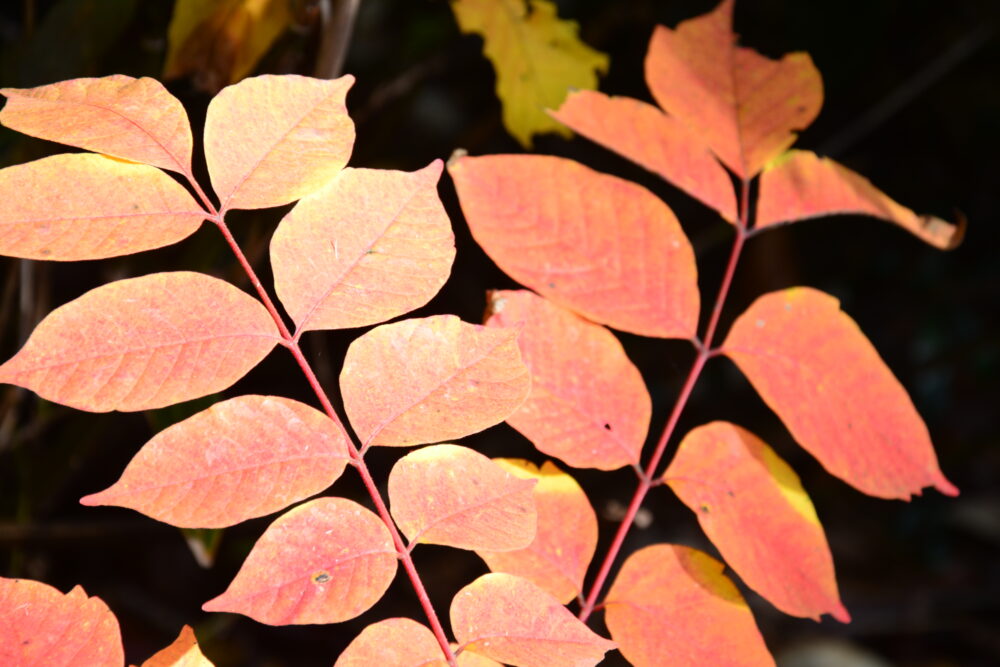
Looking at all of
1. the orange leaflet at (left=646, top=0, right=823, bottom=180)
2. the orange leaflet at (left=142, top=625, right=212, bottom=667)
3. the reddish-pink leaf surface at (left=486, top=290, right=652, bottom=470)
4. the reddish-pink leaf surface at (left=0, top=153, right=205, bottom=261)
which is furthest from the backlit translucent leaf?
Result: the orange leaflet at (left=142, top=625, right=212, bottom=667)

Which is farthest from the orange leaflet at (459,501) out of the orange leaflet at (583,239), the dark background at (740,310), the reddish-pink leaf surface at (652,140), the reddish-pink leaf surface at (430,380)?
the dark background at (740,310)

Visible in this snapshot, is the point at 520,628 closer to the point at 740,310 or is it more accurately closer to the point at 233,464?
the point at 233,464

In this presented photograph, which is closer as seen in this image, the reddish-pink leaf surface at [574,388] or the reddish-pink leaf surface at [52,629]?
the reddish-pink leaf surface at [52,629]

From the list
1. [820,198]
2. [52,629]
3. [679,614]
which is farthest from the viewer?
[820,198]

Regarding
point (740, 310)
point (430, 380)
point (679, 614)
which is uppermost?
point (430, 380)

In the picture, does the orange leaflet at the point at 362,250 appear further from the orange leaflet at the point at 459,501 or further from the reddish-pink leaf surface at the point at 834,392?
the reddish-pink leaf surface at the point at 834,392

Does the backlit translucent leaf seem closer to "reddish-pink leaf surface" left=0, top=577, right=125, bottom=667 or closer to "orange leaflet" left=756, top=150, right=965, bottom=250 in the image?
"orange leaflet" left=756, top=150, right=965, bottom=250

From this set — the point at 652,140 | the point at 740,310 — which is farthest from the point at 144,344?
the point at 740,310
